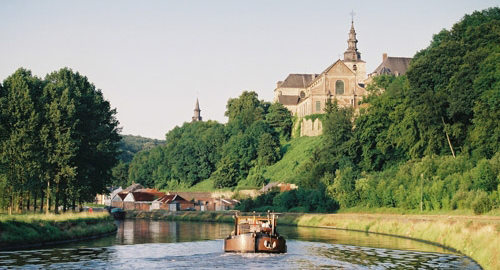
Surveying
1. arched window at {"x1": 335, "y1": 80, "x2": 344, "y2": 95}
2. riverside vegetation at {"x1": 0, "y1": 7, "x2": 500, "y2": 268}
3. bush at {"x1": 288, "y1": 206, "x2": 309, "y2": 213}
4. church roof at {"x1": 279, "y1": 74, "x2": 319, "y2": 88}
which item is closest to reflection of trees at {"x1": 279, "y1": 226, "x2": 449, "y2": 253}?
riverside vegetation at {"x1": 0, "y1": 7, "x2": 500, "y2": 268}

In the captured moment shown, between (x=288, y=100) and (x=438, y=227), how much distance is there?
416 ft

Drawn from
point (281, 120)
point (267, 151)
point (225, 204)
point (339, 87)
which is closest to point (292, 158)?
point (267, 151)

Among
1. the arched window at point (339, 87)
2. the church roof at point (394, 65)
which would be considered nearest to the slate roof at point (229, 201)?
the arched window at point (339, 87)

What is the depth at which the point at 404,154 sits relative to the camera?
96938 millimetres

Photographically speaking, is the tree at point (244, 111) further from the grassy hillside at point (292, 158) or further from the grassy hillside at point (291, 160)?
the grassy hillside at point (292, 158)

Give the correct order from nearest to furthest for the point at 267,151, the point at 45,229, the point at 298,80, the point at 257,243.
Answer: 1. the point at 257,243
2. the point at 45,229
3. the point at 267,151
4. the point at 298,80

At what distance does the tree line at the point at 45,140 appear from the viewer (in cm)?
6181

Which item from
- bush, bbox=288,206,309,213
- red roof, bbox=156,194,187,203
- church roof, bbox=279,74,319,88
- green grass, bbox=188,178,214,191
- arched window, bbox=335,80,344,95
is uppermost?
church roof, bbox=279,74,319,88

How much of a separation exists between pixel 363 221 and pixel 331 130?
42634 millimetres

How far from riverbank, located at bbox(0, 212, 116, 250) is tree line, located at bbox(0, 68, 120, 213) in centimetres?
546

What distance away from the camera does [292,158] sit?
14475cm

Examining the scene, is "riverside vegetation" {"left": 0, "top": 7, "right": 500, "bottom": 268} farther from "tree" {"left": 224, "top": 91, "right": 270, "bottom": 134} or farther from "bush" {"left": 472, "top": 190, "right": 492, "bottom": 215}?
"tree" {"left": 224, "top": 91, "right": 270, "bottom": 134}

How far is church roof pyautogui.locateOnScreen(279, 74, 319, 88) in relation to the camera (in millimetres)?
188625

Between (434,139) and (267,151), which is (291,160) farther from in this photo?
(434,139)
